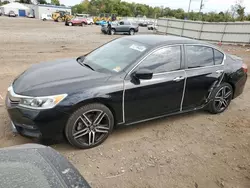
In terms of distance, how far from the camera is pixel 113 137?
353 centimetres

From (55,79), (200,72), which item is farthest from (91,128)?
(200,72)

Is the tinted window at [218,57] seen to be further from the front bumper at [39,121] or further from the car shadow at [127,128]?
the front bumper at [39,121]

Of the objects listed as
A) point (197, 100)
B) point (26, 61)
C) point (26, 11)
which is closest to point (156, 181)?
point (197, 100)

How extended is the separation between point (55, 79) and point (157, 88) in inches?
60.3

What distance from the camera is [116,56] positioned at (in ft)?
12.0

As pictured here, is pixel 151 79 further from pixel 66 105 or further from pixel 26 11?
pixel 26 11

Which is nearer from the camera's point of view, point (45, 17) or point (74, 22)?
point (74, 22)

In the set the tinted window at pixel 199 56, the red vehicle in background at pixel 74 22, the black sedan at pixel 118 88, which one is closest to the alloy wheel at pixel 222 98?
the black sedan at pixel 118 88

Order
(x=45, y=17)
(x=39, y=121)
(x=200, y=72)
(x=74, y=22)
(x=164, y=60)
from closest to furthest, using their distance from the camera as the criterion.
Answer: (x=39, y=121), (x=164, y=60), (x=200, y=72), (x=74, y=22), (x=45, y=17)

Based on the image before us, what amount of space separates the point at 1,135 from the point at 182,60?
3.09 meters

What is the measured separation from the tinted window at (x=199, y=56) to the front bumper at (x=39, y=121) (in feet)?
7.62

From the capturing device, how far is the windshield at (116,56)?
3428 millimetres

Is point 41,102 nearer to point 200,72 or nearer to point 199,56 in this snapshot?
point 200,72

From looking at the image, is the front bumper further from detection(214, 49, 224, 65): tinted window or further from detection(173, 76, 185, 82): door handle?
detection(214, 49, 224, 65): tinted window
